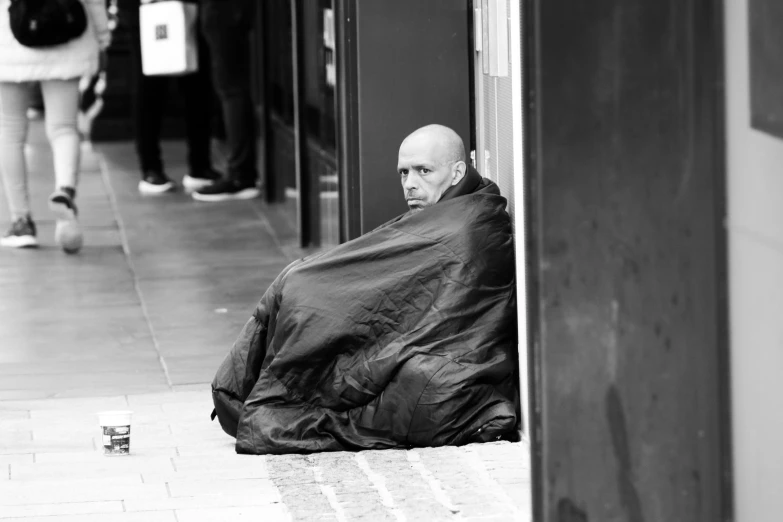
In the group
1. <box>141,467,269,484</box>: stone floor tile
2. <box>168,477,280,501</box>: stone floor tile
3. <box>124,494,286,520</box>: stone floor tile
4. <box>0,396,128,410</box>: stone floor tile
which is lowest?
<box>0,396,128,410</box>: stone floor tile

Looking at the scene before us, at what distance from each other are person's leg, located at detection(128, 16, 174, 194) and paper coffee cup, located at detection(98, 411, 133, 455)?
5.82m

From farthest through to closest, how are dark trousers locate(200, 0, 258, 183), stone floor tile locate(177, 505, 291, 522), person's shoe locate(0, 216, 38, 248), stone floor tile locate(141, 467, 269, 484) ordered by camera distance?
1. dark trousers locate(200, 0, 258, 183)
2. person's shoe locate(0, 216, 38, 248)
3. stone floor tile locate(141, 467, 269, 484)
4. stone floor tile locate(177, 505, 291, 522)

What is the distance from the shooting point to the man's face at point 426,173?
16.0 feet

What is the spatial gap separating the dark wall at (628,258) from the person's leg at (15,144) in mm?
5786

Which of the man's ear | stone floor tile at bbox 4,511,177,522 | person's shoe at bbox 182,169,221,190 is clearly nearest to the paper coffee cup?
stone floor tile at bbox 4,511,177,522

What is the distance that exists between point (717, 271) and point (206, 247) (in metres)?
5.97

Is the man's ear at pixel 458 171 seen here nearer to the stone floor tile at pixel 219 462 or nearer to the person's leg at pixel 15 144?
the stone floor tile at pixel 219 462

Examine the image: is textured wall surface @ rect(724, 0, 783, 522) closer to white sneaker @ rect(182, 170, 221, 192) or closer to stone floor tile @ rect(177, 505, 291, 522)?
stone floor tile @ rect(177, 505, 291, 522)

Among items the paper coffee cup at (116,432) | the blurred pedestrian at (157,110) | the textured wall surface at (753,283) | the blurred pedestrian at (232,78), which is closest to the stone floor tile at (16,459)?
the paper coffee cup at (116,432)

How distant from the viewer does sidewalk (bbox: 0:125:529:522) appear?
13.1 feet

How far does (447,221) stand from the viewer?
4.70m

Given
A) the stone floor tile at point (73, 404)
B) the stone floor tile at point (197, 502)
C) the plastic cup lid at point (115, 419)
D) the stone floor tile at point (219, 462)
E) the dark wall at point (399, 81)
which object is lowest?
the stone floor tile at point (73, 404)

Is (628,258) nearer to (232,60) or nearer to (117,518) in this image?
(117,518)

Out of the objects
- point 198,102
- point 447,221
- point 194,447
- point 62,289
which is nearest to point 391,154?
point 447,221
